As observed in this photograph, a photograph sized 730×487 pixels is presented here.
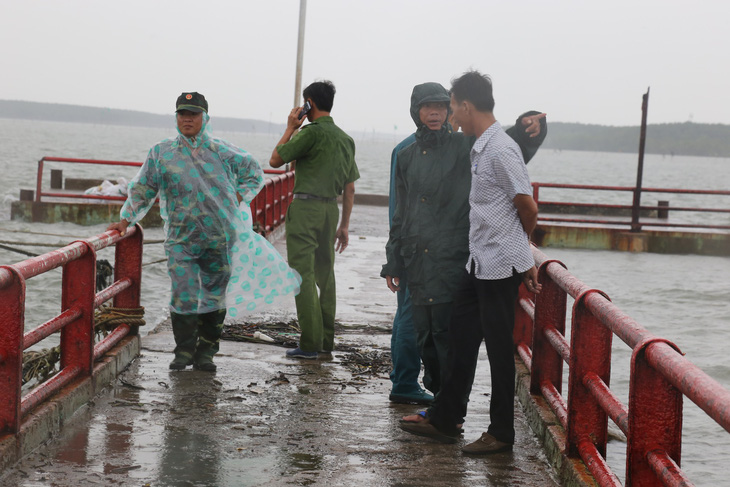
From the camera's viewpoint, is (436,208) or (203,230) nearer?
(436,208)

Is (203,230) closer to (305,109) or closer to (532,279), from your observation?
(305,109)

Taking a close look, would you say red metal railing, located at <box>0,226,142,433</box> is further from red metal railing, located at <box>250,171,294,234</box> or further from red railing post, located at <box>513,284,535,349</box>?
→ red metal railing, located at <box>250,171,294,234</box>

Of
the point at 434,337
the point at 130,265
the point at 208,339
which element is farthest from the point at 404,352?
the point at 130,265

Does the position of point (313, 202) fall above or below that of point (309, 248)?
above

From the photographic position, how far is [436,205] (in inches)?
185

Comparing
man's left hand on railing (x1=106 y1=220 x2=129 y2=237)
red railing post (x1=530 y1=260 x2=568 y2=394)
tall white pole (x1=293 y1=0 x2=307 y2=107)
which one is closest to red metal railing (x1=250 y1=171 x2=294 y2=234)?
man's left hand on railing (x1=106 y1=220 x2=129 y2=237)

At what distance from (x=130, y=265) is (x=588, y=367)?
3.24 metres

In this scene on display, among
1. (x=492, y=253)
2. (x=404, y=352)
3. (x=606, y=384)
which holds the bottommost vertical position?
(x=404, y=352)

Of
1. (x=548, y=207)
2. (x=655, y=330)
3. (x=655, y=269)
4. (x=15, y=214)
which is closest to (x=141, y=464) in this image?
(x=655, y=330)

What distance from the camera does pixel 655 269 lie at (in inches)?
742

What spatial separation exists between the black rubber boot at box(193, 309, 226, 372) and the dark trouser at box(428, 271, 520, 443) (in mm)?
1841

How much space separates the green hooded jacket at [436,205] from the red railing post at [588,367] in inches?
29.0

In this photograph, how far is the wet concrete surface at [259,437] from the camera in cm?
407

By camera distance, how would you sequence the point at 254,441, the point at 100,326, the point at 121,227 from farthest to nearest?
1. the point at 100,326
2. the point at 121,227
3. the point at 254,441
